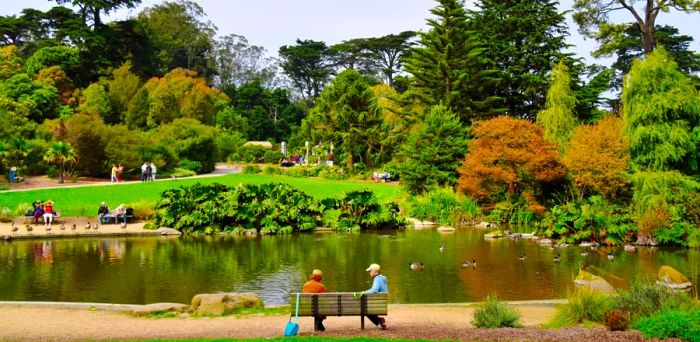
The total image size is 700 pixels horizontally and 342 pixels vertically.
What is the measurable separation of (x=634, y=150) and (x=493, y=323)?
1789 cm

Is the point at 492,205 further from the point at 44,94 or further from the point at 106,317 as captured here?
the point at 44,94

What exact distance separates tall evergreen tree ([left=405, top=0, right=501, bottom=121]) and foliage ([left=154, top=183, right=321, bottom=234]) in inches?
720

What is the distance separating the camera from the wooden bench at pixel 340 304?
1016 centimetres

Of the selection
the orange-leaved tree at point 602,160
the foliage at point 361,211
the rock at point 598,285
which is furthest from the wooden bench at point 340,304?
the orange-leaved tree at point 602,160

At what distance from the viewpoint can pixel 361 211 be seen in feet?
95.1

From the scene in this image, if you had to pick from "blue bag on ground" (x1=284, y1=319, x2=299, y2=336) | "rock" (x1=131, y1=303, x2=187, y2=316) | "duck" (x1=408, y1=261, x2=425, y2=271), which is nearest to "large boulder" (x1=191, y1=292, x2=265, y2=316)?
"rock" (x1=131, y1=303, x2=187, y2=316)

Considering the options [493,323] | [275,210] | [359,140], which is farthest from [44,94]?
[493,323]

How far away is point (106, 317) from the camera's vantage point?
11.8 m

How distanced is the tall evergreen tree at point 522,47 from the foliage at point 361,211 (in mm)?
18577

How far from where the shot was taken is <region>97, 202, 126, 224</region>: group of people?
27734 millimetres

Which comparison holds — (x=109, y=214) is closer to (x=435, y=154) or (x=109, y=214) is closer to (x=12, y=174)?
(x=12, y=174)

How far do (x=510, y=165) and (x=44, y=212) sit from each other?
2055cm

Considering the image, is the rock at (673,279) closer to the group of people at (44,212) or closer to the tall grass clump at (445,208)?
the tall grass clump at (445,208)

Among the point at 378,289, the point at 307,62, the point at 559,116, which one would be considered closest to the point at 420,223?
the point at 559,116
